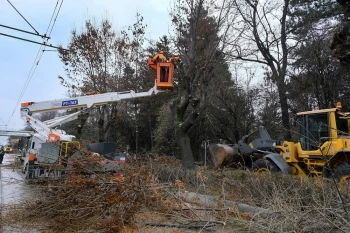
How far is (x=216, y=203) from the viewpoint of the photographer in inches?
295

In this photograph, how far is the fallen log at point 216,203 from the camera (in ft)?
22.7

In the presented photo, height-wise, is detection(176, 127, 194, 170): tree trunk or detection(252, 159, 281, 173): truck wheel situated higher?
detection(176, 127, 194, 170): tree trunk

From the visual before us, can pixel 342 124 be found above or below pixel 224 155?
above

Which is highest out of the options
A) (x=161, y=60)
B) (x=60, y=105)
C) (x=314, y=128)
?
(x=161, y=60)

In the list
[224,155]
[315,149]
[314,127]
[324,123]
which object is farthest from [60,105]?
[324,123]

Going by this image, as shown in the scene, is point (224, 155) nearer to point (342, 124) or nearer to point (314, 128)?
point (314, 128)

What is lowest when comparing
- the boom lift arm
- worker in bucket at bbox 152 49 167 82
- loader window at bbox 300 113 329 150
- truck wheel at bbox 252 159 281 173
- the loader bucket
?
truck wheel at bbox 252 159 281 173

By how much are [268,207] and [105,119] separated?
2005 cm

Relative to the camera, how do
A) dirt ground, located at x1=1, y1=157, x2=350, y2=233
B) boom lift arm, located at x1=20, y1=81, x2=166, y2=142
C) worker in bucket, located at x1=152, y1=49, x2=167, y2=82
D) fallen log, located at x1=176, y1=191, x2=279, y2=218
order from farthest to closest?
boom lift arm, located at x1=20, y1=81, x2=166, y2=142 < worker in bucket, located at x1=152, y1=49, x2=167, y2=82 < fallen log, located at x1=176, y1=191, x2=279, y2=218 < dirt ground, located at x1=1, y1=157, x2=350, y2=233

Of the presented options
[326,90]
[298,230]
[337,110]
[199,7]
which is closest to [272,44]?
[326,90]

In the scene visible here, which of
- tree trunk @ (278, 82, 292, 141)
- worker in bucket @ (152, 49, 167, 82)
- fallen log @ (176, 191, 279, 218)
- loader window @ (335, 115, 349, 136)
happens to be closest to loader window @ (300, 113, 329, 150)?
loader window @ (335, 115, 349, 136)

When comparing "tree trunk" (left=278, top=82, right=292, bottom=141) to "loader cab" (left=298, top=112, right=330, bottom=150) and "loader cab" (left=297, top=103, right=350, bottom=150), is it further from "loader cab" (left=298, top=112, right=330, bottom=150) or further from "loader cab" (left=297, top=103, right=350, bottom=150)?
"loader cab" (left=297, top=103, right=350, bottom=150)

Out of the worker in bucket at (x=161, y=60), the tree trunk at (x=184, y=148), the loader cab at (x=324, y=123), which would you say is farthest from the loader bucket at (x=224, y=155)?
the worker in bucket at (x=161, y=60)

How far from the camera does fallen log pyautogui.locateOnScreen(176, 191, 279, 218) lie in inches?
272
